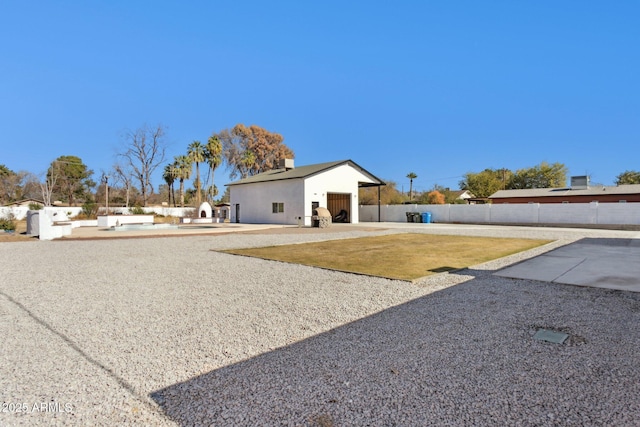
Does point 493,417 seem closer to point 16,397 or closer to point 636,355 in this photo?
point 636,355

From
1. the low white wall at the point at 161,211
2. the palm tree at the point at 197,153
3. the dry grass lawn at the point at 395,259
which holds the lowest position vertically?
the dry grass lawn at the point at 395,259

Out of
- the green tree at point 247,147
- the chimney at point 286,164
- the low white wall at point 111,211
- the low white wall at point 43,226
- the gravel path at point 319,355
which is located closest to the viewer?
the gravel path at point 319,355

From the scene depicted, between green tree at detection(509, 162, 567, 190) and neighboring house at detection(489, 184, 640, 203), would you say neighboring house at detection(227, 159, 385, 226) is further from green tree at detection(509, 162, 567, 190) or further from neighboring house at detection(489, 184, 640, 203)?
green tree at detection(509, 162, 567, 190)

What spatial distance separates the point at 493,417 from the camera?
2.22 m

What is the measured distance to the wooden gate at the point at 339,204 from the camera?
3405 cm

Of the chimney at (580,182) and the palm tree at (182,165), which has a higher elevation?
the palm tree at (182,165)

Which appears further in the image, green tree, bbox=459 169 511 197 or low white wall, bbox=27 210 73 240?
green tree, bbox=459 169 511 197

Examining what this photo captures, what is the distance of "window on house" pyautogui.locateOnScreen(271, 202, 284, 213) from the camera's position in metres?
32.5

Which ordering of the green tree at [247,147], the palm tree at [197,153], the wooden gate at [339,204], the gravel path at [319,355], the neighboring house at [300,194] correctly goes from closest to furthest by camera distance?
the gravel path at [319,355], the neighboring house at [300,194], the wooden gate at [339,204], the palm tree at [197,153], the green tree at [247,147]

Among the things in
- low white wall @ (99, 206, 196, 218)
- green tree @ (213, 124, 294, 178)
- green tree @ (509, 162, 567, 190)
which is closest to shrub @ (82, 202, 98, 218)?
low white wall @ (99, 206, 196, 218)

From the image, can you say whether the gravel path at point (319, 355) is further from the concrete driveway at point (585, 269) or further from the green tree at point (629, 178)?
the green tree at point (629, 178)

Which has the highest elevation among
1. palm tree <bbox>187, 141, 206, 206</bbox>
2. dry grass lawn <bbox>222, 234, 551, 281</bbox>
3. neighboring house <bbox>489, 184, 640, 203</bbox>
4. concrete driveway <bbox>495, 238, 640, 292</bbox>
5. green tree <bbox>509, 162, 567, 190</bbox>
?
palm tree <bbox>187, 141, 206, 206</bbox>

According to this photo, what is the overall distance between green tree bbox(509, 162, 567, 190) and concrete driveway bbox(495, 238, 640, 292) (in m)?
49.5

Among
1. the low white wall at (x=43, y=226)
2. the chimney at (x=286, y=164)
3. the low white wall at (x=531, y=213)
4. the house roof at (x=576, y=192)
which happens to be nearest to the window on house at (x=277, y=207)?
the chimney at (x=286, y=164)
